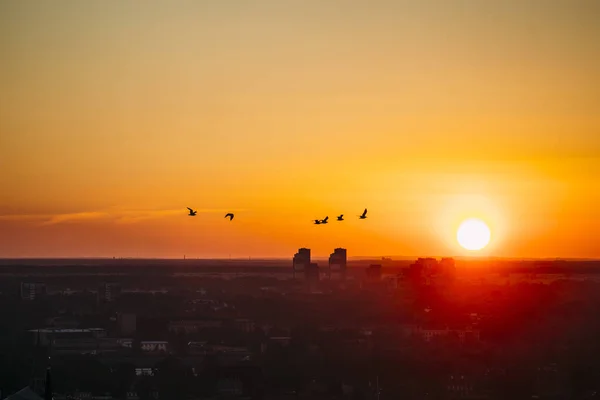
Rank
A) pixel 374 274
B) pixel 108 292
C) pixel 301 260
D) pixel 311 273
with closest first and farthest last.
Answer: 1. pixel 108 292
2. pixel 311 273
3. pixel 374 274
4. pixel 301 260

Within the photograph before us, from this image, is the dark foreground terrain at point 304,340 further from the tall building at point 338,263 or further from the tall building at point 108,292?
the tall building at point 338,263

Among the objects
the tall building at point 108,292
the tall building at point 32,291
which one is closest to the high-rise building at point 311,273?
the tall building at point 108,292

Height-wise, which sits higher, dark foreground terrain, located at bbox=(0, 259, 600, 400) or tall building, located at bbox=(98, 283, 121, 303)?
tall building, located at bbox=(98, 283, 121, 303)

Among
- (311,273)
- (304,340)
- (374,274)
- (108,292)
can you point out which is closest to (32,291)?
(108,292)

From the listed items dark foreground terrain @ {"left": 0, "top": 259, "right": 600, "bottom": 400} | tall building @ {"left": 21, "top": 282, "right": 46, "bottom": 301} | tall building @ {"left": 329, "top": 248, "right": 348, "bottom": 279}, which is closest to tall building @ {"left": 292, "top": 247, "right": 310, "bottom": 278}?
tall building @ {"left": 329, "top": 248, "right": 348, "bottom": 279}

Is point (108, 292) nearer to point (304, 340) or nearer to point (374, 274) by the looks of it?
point (374, 274)

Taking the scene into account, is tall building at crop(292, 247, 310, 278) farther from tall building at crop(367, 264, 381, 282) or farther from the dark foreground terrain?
the dark foreground terrain

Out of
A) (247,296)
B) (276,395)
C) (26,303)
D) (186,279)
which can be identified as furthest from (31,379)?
(186,279)
